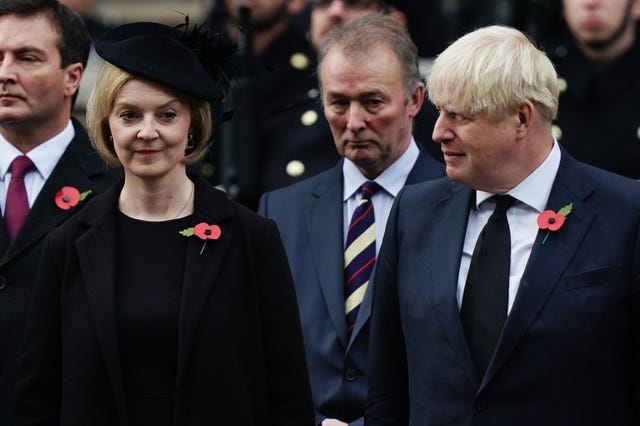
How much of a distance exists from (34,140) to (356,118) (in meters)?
1.27

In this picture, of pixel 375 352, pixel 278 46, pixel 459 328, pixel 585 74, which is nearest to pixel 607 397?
pixel 459 328

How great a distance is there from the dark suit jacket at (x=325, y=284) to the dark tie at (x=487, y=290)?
0.83m

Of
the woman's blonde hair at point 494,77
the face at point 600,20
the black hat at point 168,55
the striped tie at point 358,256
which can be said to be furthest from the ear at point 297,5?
the woman's blonde hair at point 494,77

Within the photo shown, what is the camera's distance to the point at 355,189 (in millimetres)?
5703

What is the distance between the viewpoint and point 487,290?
4.50 meters

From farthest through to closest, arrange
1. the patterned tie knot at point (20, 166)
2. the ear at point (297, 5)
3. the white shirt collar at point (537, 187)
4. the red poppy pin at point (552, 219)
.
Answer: the ear at point (297, 5)
the patterned tie knot at point (20, 166)
the white shirt collar at point (537, 187)
the red poppy pin at point (552, 219)

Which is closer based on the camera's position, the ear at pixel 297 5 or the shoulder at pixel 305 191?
the shoulder at pixel 305 191

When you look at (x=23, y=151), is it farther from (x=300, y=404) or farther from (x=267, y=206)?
(x=300, y=404)

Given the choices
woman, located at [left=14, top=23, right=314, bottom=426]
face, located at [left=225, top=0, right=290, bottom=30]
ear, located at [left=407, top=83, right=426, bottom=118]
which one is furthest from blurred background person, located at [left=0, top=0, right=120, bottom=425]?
face, located at [left=225, top=0, right=290, bottom=30]

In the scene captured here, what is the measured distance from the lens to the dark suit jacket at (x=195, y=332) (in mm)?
4523

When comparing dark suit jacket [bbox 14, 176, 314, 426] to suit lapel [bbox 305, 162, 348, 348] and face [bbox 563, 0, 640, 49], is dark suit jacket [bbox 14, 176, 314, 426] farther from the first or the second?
face [bbox 563, 0, 640, 49]

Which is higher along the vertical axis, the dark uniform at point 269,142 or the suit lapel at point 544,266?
the dark uniform at point 269,142

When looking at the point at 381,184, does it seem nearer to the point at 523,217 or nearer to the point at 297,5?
the point at 523,217

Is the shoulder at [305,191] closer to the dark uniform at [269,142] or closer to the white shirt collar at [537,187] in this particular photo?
the dark uniform at [269,142]
